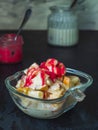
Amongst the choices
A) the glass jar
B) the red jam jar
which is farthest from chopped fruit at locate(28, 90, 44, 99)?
the glass jar

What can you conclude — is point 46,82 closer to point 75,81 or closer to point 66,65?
point 75,81

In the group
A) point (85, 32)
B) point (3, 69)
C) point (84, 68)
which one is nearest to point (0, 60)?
point (3, 69)

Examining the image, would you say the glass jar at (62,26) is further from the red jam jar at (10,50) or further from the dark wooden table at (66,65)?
the red jam jar at (10,50)

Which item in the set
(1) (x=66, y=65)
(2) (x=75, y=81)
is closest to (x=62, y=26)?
(1) (x=66, y=65)

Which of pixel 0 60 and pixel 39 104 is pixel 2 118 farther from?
pixel 0 60

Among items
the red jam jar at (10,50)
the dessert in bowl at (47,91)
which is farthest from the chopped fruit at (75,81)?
the red jam jar at (10,50)

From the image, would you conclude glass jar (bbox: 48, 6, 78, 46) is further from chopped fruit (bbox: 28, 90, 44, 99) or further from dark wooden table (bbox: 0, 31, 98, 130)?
chopped fruit (bbox: 28, 90, 44, 99)
